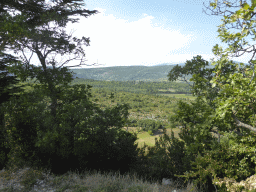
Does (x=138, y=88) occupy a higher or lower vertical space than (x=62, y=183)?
lower

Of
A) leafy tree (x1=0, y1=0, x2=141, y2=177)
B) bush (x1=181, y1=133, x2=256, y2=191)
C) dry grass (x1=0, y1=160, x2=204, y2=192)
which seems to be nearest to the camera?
bush (x1=181, y1=133, x2=256, y2=191)

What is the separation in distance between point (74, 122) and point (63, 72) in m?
2.14

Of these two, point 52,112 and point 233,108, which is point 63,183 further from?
point 233,108

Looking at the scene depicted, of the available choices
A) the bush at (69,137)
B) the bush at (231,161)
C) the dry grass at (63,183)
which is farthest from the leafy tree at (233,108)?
the bush at (69,137)

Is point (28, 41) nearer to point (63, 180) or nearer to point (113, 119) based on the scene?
point (113, 119)

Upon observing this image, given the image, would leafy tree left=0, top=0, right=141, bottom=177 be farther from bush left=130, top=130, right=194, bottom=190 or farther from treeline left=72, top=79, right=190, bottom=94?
treeline left=72, top=79, right=190, bottom=94

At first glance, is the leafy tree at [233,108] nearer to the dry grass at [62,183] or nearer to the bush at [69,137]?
the dry grass at [62,183]

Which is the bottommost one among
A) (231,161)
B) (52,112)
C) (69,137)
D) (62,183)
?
(62,183)

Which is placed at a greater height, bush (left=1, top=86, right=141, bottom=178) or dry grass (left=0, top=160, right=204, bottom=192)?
bush (left=1, top=86, right=141, bottom=178)

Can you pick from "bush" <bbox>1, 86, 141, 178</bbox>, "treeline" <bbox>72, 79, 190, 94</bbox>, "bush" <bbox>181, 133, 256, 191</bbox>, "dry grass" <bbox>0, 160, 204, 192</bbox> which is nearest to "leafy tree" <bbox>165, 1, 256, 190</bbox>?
"bush" <bbox>181, 133, 256, 191</bbox>

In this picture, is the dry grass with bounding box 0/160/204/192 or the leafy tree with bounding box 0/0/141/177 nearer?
the dry grass with bounding box 0/160/204/192

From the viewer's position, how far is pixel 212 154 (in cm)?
461

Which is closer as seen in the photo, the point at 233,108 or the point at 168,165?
the point at 233,108

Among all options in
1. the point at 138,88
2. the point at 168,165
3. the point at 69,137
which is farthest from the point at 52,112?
the point at 138,88
